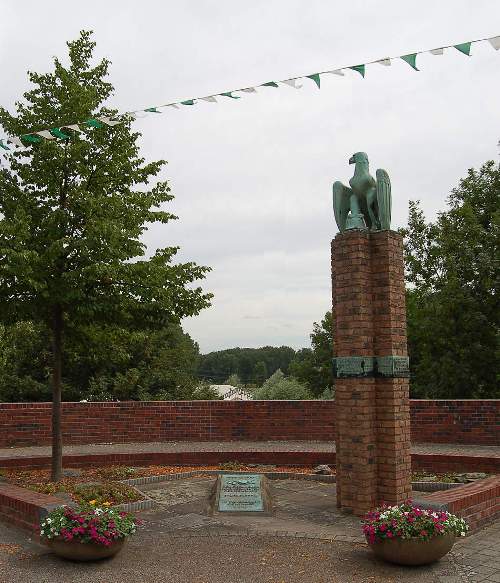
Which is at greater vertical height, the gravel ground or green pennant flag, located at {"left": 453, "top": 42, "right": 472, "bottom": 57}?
green pennant flag, located at {"left": 453, "top": 42, "right": 472, "bottom": 57}

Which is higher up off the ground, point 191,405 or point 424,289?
point 424,289

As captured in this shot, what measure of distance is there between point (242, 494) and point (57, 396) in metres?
3.26

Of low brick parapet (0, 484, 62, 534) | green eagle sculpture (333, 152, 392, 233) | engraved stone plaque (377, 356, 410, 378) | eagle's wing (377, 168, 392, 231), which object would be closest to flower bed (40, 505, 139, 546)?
low brick parapet (0, 484, 62, 534)

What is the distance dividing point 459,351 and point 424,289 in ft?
11.4

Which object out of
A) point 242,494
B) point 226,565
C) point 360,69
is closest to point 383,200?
point 360,69

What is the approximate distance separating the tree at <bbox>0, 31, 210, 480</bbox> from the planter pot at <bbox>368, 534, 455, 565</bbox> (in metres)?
→ 4.86

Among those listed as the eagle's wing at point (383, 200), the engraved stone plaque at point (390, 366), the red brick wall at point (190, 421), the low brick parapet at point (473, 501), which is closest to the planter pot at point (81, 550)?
the low brick parapet at point (473, 501)

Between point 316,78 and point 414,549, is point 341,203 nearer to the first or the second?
point 316,78

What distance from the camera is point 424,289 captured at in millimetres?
21062

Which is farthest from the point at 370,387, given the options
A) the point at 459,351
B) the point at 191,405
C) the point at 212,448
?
the point at 459,351

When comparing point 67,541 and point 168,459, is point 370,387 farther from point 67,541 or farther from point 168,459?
point 168,459

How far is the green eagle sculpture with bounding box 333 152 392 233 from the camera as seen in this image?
812 centimetres

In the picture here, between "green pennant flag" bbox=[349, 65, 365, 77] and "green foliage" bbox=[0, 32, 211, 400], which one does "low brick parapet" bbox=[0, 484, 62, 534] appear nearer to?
"green foliage" bbox=[0, 32, 211, 400]

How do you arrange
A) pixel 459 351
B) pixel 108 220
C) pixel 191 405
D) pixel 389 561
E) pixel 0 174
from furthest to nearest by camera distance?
1. pixel 459 351
2. pixel 191 405
3. pixel 0 174
4. pixel 108 220
5. pixel 389 561
